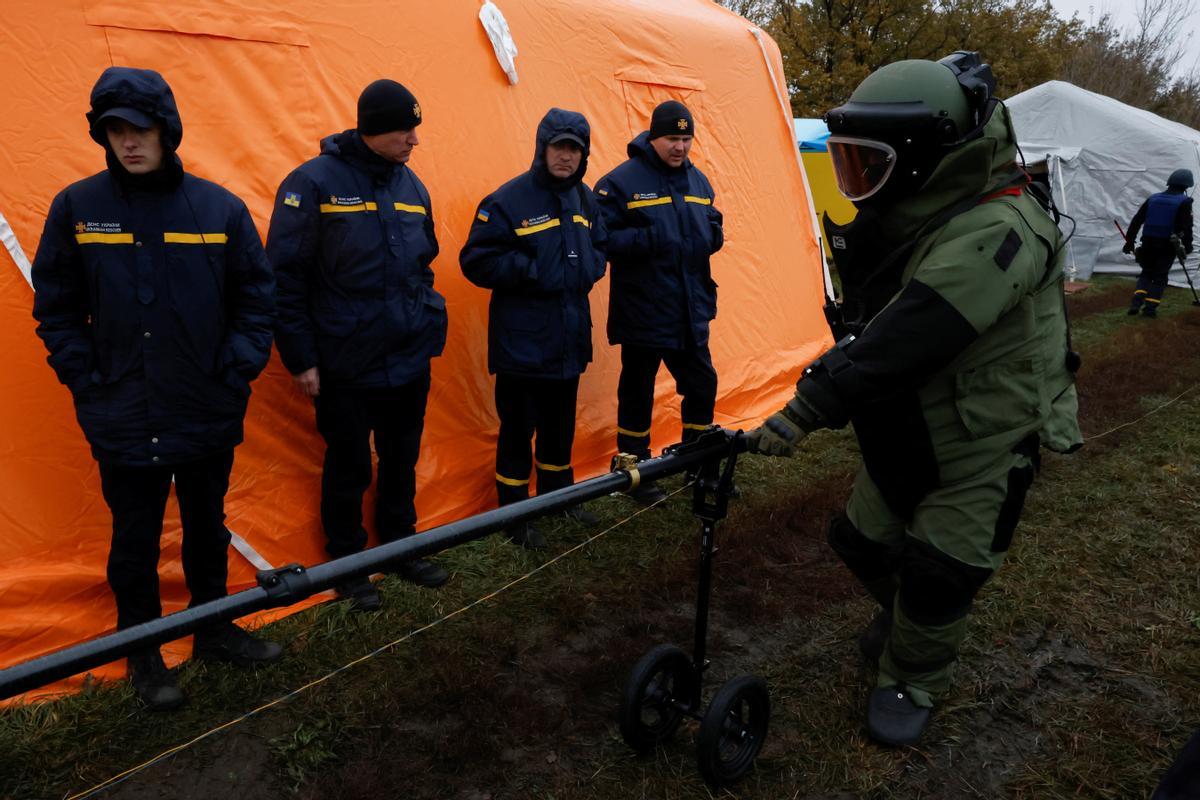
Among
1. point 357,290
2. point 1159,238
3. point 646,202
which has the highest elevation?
point 646,202

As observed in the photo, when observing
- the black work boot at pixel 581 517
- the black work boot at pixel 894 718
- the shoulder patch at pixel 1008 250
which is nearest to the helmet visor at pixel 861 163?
the shoulder patch at pixel 1008 250

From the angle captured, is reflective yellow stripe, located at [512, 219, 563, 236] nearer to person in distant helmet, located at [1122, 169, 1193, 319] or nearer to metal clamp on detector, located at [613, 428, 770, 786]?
metal clamp on detector, located at [613, 428, 770, 786]

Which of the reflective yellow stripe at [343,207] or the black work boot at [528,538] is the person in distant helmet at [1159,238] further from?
the reflective yellow stripe at [343,207]

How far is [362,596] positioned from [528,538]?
3.06ft

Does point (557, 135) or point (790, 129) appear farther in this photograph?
point (790, 129)

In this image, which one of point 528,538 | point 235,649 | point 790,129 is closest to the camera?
point 235,649

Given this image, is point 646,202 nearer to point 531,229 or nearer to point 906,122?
point 531,229

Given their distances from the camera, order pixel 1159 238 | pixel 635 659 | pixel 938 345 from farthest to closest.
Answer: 1. pixel 1159 238
2. pixel 635 659
3. pixel 938 345

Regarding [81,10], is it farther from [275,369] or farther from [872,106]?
Result: [872,106]

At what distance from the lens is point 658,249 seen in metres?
4.64

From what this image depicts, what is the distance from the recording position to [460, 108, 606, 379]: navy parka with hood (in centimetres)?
399

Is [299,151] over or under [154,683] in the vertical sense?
over

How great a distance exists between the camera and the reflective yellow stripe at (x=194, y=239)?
9.32ft

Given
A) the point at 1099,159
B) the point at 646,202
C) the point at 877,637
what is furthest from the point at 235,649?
the point at 1099,159
